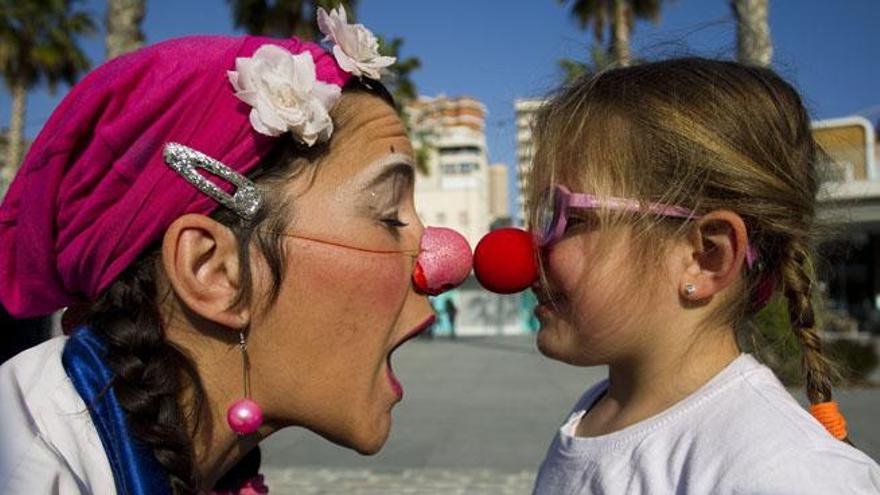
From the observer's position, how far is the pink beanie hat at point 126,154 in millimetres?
1398

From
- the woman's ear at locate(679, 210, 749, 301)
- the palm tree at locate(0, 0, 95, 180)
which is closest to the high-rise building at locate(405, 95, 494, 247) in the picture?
the woman's ear at locate(679, 210, 749, 301)

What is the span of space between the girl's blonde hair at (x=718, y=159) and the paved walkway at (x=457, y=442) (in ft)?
13.3

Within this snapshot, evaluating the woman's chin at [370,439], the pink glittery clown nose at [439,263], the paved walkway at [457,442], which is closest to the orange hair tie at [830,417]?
the pink glittery clown nose at [439,263]

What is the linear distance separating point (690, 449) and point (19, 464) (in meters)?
1.19

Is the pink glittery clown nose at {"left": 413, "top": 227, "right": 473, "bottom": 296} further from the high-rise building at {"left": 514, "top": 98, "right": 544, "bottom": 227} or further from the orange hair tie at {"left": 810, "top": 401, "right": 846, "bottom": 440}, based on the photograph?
the orange hair tie at {"left": 810, "top": 401, "right": 846, "bottom": 440}

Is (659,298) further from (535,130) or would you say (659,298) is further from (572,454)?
(535,130)

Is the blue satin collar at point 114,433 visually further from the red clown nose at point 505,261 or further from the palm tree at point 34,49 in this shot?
the palm tree at point 34,49

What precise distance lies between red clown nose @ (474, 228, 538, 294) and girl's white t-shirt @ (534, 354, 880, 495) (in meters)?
0.41

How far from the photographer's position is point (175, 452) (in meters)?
1.34

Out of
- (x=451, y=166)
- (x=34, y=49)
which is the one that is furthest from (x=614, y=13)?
(x=451, y=166)

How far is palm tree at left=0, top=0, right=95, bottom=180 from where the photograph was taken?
1998 cm

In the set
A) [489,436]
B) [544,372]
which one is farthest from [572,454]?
[544,372]

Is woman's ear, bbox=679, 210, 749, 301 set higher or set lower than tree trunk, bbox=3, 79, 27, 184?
lower

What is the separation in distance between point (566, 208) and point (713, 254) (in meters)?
0.34
